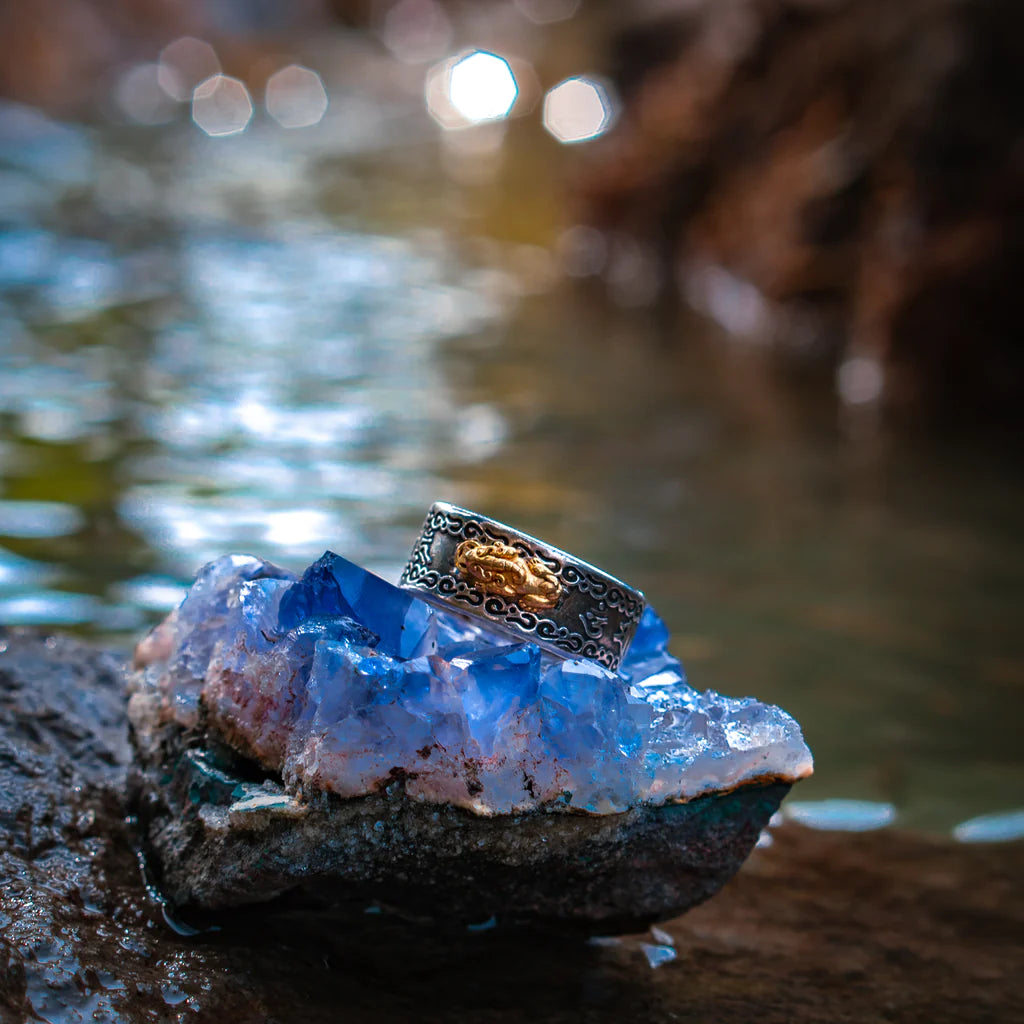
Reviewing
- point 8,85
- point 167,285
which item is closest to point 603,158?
point 167,285

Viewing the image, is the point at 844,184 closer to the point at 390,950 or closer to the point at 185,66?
the point at 390,950

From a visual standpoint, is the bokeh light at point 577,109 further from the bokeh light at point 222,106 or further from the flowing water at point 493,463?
the flowing water at point 493,463

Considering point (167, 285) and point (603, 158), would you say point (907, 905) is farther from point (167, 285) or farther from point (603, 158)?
point (603, 158)

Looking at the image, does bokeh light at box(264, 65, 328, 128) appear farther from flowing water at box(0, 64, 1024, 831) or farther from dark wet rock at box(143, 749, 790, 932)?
dark wet rock at box(143, 749, 790, 932)

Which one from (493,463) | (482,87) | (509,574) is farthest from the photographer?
(482,87)

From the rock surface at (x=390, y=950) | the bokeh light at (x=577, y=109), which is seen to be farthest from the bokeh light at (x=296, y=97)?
the rock surface at (x=390, y=950)

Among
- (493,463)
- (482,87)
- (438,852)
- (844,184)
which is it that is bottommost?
(438,852)

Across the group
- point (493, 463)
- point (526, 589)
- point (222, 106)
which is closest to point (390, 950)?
point (526, 589)
